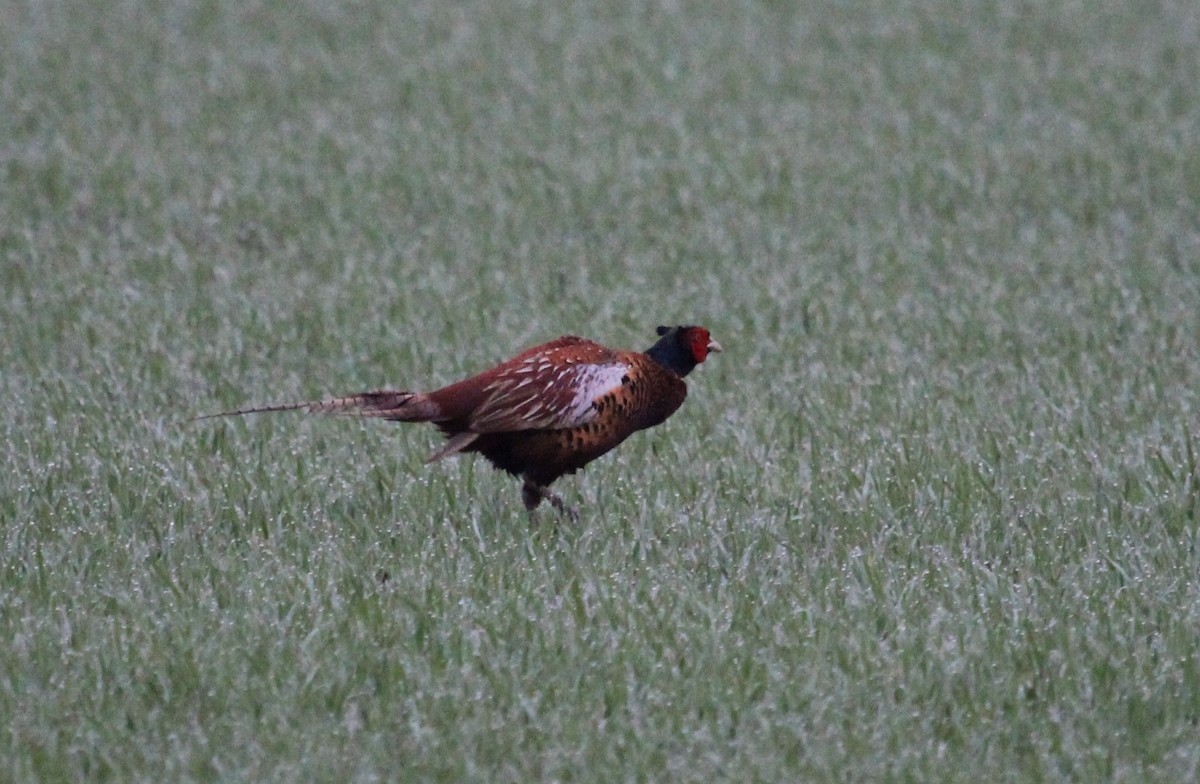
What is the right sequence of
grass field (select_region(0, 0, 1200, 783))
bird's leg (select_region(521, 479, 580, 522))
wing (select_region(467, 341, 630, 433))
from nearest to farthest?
grass field (select_region(0, 0, 1200, 783)), wing (select_region(467, 341, 630, 433)), bird's leg (select_region(521, 479, 580, 522))

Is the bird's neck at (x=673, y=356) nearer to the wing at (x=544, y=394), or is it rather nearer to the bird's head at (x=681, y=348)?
the bird's head at (x=681, y=348)

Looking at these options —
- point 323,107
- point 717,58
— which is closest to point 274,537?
point 323,107

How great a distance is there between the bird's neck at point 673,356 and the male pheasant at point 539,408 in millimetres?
142

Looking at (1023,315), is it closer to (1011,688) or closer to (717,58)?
(1011,688)

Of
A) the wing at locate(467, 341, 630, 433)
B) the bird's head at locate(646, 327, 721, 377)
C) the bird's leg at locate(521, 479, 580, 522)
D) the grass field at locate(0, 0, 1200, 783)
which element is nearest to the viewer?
the grass field at locate(0, 0, 1200, 783)

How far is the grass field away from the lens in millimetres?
4688

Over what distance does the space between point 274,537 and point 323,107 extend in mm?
9293

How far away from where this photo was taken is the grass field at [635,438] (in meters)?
4.69

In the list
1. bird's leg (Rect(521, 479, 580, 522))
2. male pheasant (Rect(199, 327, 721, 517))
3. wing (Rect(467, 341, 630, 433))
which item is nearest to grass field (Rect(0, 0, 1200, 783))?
bird's leg (Rect(521, 479, 580, 522))

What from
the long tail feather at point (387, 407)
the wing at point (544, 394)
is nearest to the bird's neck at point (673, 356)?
the wing at point (544, 394)

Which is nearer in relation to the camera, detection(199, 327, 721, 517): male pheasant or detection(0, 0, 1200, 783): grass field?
detection(0, 0, 1200, 783): grass field

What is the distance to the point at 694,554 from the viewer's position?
5.97m

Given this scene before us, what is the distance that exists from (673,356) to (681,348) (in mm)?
40

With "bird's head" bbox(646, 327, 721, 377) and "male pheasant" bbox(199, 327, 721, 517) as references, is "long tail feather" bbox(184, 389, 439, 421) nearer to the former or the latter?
"male pheasant" bbox(199, 327, 721, 517)
